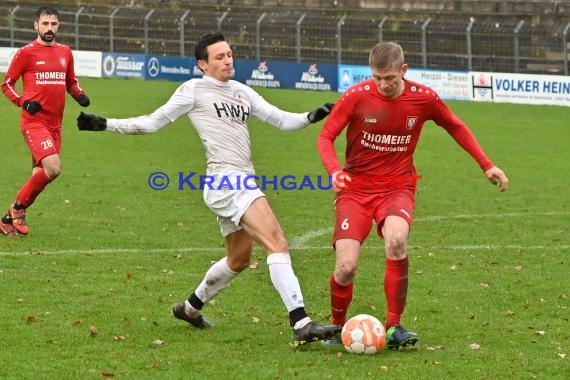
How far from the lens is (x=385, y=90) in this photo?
27.9ft

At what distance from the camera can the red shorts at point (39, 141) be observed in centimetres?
1373

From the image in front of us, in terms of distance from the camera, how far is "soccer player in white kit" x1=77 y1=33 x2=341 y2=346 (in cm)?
864

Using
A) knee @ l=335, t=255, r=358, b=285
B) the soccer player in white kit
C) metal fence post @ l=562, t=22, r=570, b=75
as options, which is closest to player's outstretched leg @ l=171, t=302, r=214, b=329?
the soccer player in white kit

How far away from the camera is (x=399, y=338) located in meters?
8.36

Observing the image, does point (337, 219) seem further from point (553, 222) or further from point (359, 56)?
point (359, 56)

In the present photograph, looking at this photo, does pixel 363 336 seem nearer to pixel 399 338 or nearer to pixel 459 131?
pixel 399 338

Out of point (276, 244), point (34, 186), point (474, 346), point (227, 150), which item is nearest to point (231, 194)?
point (227, 150)

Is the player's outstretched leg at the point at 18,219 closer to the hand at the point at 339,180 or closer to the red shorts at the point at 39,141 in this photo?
the red shorts at the point at 39,141

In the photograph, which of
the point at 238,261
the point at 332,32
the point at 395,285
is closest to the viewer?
the point at 395,285

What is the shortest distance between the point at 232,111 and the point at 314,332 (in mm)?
1846

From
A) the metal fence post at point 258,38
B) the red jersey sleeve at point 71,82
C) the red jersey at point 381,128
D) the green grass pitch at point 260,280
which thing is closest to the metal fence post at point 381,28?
the metal fence post at point 258,38

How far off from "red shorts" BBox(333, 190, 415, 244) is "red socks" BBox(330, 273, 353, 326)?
1.14ft

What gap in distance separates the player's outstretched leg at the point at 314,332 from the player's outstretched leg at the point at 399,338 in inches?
14.5

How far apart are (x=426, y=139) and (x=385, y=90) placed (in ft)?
59.0
